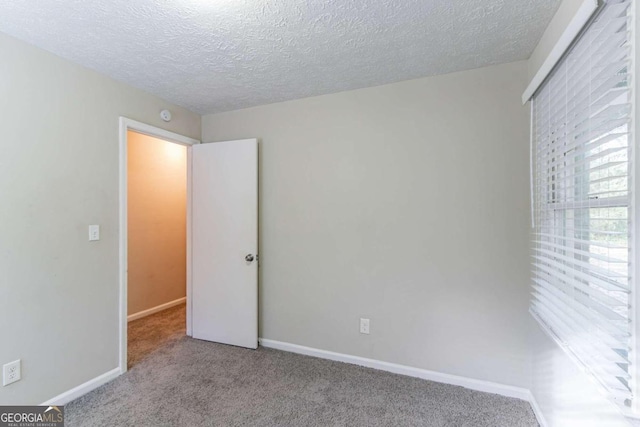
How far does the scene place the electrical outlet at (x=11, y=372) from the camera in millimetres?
1686

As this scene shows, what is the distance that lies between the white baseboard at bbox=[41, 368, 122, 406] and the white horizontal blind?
2937 mm

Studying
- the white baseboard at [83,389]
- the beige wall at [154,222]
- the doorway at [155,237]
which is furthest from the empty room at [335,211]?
the beige wall at [154,222]

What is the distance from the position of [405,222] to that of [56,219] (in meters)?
2.45

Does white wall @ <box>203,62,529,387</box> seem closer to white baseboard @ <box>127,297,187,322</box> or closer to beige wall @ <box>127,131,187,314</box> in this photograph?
beige wall @ <box>127,131,187,314</box>

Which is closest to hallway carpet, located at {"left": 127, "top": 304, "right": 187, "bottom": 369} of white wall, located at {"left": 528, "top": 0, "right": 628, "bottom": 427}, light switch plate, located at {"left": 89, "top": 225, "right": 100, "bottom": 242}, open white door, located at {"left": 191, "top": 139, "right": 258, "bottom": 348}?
open white door, located at {"left": 191, "top": 139, "right": 258, "bottom": 348}

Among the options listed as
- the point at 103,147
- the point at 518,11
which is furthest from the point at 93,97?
the point at 518,11

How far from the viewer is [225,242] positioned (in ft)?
9.43

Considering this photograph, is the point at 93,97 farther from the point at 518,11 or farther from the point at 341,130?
the point at 518,11

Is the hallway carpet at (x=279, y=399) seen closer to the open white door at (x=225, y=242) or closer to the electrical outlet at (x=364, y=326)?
the electrical outlet at (x=364, y=326)

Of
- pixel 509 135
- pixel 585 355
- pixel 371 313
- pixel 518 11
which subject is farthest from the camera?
pixel 371 313

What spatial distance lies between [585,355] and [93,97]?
10.6 feet

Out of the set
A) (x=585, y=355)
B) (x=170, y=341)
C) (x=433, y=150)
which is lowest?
(x=170, y=341)

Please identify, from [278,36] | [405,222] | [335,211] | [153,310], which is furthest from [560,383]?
[153,310]

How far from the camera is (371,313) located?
7.99ft
